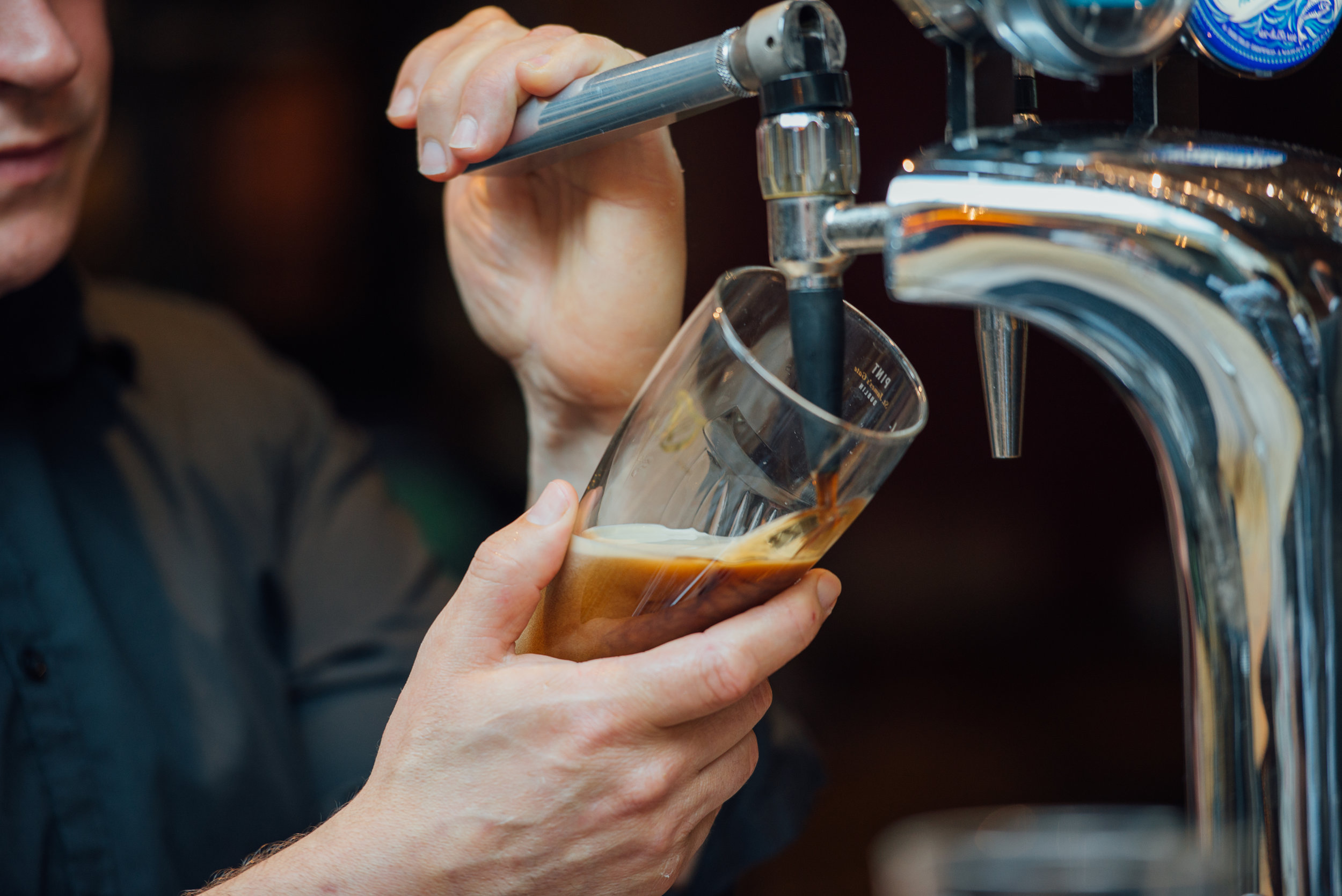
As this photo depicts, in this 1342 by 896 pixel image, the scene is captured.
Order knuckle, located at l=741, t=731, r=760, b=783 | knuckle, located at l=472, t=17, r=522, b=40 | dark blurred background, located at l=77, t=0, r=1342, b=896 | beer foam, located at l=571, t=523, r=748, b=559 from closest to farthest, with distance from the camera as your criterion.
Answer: beer foam, located at l=571, t=523, r=748, b=559 → knuckle, located at l=741, t=731, r=760, b=783 → knuckle, located at l=472, t=17, r=522, b=40 → dark blurred background, located at l=77, t=0, r=1342, b=896

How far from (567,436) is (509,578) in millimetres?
317

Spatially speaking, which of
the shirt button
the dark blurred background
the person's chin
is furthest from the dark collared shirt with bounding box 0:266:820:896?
the dark blurred background

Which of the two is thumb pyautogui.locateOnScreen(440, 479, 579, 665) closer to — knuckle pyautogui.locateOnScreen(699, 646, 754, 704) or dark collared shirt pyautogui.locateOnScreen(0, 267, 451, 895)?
knuckle pyautogui.locateOnScreen(699, 646, 754, 704)

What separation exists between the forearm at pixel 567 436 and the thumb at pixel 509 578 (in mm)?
264

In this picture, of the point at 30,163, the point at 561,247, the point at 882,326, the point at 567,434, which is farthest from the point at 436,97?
the point at 882,326

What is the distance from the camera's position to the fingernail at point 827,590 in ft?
1.40

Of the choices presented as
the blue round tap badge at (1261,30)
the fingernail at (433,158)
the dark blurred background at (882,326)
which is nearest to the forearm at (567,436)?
the fingernail at (433,158)

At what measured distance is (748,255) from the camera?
79.7 inches

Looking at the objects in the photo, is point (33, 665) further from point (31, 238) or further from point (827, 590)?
point (827, 590)

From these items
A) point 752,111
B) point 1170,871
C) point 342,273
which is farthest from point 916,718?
point 1170,871

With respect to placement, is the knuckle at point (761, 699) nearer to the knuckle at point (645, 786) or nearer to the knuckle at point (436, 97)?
the knuckle at point (645, 786)

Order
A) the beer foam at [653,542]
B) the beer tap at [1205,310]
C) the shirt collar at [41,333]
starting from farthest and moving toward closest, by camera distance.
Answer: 1. the shirt collar at [41,333]
2. the beer foam at [653,542]
3. the beer tap at [1205,310]

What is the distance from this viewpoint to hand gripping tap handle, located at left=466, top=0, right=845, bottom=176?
35 cm

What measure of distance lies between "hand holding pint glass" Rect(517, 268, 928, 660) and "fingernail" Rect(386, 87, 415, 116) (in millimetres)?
274
